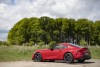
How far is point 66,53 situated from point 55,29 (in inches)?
2767

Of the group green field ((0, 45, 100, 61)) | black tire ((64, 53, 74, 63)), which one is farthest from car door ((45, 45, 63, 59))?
green field ((0, 45, 100, 61))

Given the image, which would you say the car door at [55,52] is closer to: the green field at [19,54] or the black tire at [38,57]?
the black tire at [38,57]

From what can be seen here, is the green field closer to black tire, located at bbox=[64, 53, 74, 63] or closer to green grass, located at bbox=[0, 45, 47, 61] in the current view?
green grass, located at bbox=[0, 45, 47, 61]

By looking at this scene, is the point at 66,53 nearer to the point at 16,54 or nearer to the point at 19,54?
the point at 19,54

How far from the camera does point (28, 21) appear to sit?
294ft

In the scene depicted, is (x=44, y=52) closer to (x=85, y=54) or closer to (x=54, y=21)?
(x=85, y=54)

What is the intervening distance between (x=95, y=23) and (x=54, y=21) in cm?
1331

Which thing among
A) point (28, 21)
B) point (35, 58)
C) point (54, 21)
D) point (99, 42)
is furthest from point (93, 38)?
point (35, 58)

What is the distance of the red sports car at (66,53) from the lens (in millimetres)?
18453

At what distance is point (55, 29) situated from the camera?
3509 inches

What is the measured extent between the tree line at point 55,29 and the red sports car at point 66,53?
61.3 meters

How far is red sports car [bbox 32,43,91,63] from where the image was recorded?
18.5 meters

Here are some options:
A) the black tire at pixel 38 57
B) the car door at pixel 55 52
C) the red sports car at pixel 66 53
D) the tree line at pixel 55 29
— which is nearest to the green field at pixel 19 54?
the black tire at pixel 38 57

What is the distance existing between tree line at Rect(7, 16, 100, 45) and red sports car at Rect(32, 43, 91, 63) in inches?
2414
